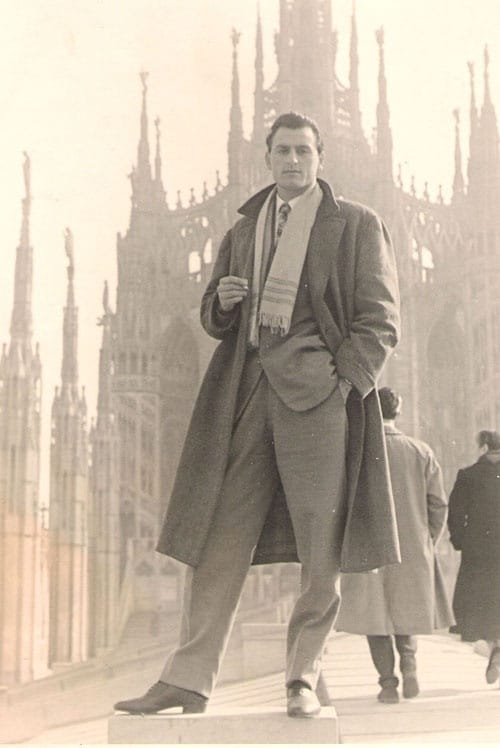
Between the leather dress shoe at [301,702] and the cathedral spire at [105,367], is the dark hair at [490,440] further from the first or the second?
the cathedral spire at [105,367]

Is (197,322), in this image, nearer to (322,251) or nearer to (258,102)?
(258,102)

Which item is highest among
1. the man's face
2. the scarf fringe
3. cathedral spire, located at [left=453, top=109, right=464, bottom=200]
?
cathedral spire, located at [left=453, top=109, right=464, bottom=200]

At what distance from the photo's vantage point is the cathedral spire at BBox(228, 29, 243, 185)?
711 inches

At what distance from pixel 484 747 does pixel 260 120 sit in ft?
53.1

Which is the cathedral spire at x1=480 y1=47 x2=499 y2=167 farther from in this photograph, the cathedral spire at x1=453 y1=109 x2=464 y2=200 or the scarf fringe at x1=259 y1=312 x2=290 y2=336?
the scarf fringe at x1=259 y1=312 x2=290 y2=336

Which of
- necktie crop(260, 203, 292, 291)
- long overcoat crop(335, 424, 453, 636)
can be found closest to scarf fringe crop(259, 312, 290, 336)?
necktie crop(260, 203, 292, 291)

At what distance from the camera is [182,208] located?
19047 mm

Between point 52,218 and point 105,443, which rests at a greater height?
point 52,218

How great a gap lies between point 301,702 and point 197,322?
52.2 ft

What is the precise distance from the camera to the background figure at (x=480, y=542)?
4871 millimetres

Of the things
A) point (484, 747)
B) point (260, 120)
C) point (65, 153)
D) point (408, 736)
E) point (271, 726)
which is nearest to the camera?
point (271, 726)

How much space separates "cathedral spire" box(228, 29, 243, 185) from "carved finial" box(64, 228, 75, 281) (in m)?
3.33

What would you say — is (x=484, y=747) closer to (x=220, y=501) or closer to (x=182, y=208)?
(x=220, y=501)

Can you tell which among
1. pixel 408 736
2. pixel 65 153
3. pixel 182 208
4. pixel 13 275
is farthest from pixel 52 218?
pixel 408 736
